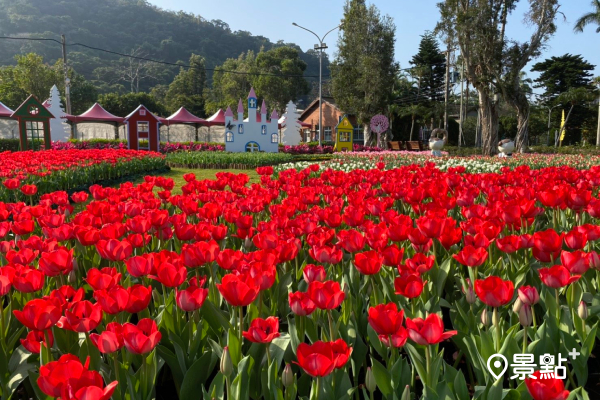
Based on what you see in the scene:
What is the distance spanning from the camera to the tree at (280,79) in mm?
59844

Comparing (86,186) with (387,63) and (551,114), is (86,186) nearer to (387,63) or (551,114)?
→ (387,63)

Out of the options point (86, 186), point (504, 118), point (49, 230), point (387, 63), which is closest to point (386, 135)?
point (387, 63)

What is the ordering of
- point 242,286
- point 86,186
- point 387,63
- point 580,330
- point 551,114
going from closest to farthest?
point 242,286 → point 580,330 → point 86,186 → point 387,63 → point 551,114

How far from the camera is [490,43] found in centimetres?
2455

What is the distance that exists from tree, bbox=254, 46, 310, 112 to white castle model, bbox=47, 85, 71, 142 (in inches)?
967

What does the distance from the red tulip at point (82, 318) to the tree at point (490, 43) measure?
25.7m

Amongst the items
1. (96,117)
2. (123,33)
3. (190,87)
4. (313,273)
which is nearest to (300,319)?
(313,273)

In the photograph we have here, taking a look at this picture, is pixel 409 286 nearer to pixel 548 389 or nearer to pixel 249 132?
pixel 548 389

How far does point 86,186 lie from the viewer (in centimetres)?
1077

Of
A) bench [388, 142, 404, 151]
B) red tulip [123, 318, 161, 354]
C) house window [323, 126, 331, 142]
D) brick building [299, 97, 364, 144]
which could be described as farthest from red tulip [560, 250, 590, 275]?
house window [323, 126, 331, 142]

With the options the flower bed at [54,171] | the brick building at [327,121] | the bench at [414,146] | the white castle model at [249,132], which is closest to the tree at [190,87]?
the brick building at [327,121]

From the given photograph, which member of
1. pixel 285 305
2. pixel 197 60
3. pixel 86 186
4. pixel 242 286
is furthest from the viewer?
pixel 197 60

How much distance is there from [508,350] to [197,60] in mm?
93630
